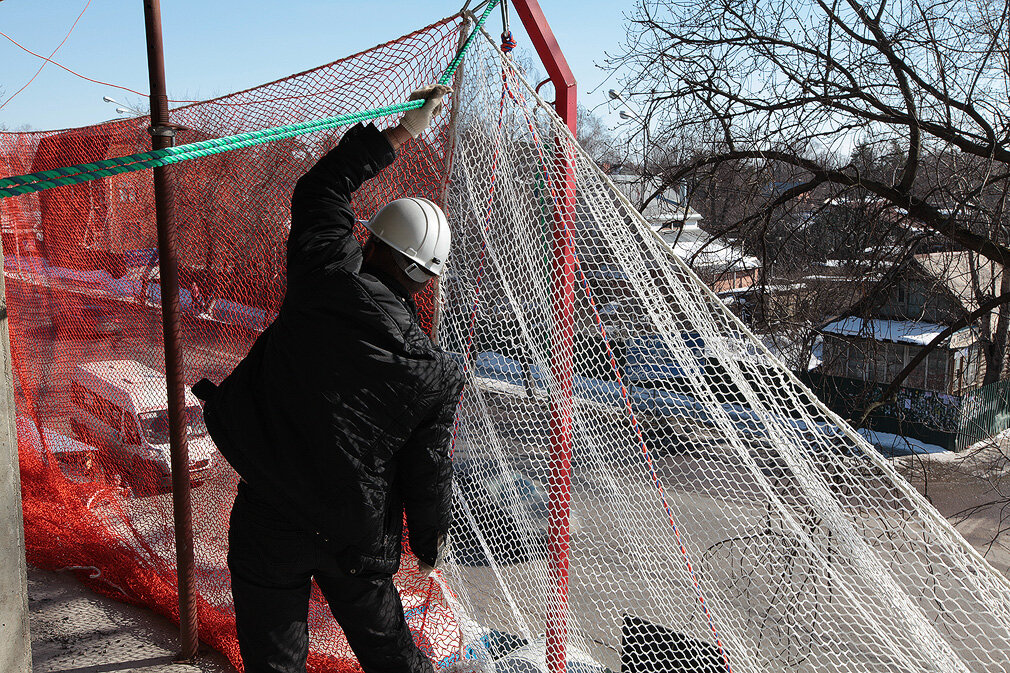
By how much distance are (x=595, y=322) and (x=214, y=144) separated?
1.29m

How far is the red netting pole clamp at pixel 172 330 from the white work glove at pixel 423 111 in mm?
1297

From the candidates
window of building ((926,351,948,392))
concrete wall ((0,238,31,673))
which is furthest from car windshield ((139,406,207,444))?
window of building ((926,351,948,392))

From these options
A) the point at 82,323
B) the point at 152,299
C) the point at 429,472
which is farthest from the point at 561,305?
the point at 82,323

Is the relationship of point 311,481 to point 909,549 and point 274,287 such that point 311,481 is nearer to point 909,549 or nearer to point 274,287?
point 274,287

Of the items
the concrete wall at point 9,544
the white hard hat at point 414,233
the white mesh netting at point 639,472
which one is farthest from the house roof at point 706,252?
the concrete wall at point 9,544

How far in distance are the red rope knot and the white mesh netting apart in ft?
0.27

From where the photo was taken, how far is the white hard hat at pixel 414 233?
2039mm

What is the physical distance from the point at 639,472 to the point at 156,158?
1700 millimetres

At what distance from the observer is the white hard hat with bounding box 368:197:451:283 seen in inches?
80.3

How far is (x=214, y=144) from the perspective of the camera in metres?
1.95

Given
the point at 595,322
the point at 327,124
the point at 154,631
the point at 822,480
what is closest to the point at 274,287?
the point at 327,124

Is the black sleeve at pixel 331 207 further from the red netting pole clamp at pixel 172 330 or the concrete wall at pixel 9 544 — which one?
the red netting pole clamp at pixel 172 330

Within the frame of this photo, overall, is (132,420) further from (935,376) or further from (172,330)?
(935,376)

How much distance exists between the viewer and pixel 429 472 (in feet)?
6.73
